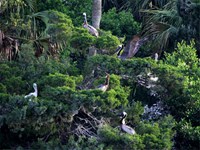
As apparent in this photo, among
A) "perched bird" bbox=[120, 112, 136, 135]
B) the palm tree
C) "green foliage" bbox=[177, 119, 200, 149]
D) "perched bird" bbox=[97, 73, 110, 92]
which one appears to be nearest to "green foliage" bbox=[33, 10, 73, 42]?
"perched bird" bbox=[97, 73, 110, 92]

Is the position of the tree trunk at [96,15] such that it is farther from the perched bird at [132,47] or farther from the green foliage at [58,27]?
the green foliage at [58,27]

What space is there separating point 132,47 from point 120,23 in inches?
106

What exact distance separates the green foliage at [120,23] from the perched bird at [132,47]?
143cm

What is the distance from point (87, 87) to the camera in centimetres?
1295

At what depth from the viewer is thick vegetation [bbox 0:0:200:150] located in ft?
37.6

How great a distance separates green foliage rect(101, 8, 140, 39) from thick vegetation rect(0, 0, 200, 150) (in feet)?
5.68

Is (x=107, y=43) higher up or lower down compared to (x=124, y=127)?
higher up

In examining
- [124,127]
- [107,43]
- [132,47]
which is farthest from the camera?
[132,47]

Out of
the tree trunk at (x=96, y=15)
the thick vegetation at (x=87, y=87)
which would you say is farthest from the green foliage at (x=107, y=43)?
the tree trunk at (x=96, y=15)

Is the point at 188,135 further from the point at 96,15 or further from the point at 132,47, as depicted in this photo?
the point at 96,15

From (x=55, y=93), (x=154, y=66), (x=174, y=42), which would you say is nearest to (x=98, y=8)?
(x=174, y=42)

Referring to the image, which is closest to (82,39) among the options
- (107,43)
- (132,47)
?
(107,43)

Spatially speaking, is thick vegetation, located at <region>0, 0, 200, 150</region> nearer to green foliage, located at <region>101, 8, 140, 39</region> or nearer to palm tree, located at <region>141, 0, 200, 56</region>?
palm tree, located at <region>141, 0, 200, 56</region>

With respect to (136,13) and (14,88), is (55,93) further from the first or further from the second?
(136,13)
